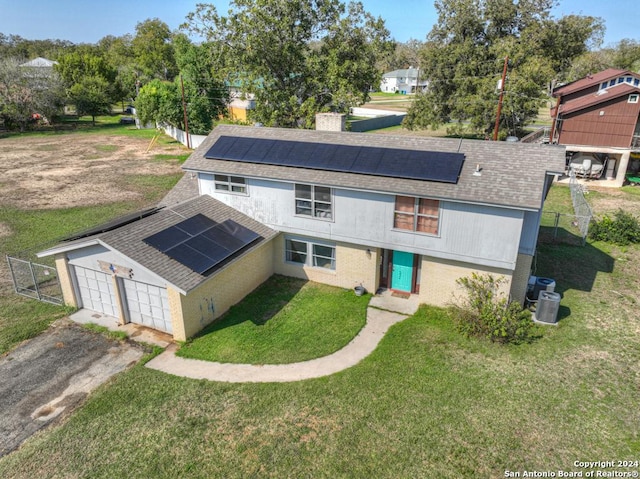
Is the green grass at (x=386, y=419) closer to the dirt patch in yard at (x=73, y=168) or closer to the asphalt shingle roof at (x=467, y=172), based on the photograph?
the asphalt shingle roof at (x=467, y=172)

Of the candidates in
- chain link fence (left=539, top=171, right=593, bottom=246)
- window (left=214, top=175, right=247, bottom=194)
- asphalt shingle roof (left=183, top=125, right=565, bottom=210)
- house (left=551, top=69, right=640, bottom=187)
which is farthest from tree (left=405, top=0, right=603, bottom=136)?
window (left=214, top=175, right=247, bottom=194)

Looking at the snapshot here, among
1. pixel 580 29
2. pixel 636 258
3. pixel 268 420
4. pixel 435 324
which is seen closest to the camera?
pixel 268 420

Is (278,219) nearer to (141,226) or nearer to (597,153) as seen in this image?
(141,226)

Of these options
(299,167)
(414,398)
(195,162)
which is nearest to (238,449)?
(414,398)

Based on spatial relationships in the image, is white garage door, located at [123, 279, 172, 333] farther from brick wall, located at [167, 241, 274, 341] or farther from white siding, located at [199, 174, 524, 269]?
white siding, located at [199, 174, 524, 269]

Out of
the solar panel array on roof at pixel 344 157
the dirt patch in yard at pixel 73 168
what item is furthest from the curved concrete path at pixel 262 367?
the dirt patch in yard at pixel 73 168
